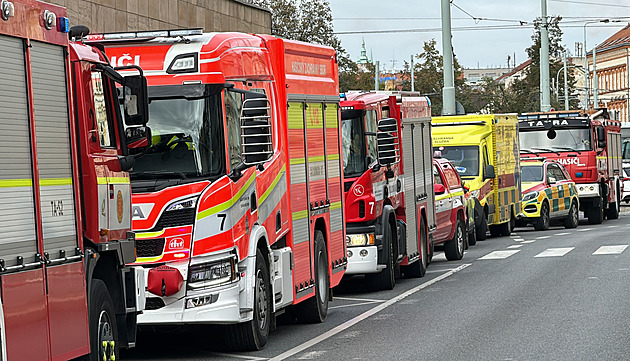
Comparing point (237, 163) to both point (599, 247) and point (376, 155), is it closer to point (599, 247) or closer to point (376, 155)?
point (376, 155)

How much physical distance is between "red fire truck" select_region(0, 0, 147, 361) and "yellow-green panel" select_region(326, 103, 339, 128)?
5.19m

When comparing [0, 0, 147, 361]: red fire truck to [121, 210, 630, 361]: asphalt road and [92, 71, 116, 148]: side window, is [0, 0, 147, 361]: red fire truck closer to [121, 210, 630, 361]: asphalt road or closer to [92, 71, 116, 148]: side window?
[92, 71, 116, 148]: side window

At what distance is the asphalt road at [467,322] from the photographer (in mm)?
Result: 11297

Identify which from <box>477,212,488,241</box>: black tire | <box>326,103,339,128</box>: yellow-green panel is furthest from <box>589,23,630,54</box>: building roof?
<box>326,103,339,128</box>: yellow-green panel

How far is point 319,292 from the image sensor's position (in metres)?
13.9

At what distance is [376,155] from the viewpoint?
17047mm

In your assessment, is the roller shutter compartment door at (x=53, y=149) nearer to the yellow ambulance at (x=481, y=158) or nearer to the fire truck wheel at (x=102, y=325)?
the fire truck wheel at (x=102, y=325)

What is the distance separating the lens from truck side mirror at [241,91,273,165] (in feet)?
36.3

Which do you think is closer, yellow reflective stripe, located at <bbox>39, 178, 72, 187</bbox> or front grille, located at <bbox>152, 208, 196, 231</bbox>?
yellow reflective stripe, located at <bbox>39, 178, 72, 187</bbox>

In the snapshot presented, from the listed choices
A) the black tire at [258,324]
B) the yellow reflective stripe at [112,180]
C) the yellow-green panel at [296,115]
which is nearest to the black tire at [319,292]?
the yellow-green panel at [296,115]

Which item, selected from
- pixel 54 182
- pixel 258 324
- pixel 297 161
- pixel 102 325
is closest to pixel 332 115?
pixel 297 161

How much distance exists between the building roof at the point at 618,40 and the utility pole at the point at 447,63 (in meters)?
109

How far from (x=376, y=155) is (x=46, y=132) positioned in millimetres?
9548

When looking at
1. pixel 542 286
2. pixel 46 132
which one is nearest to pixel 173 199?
pixel 46 132
